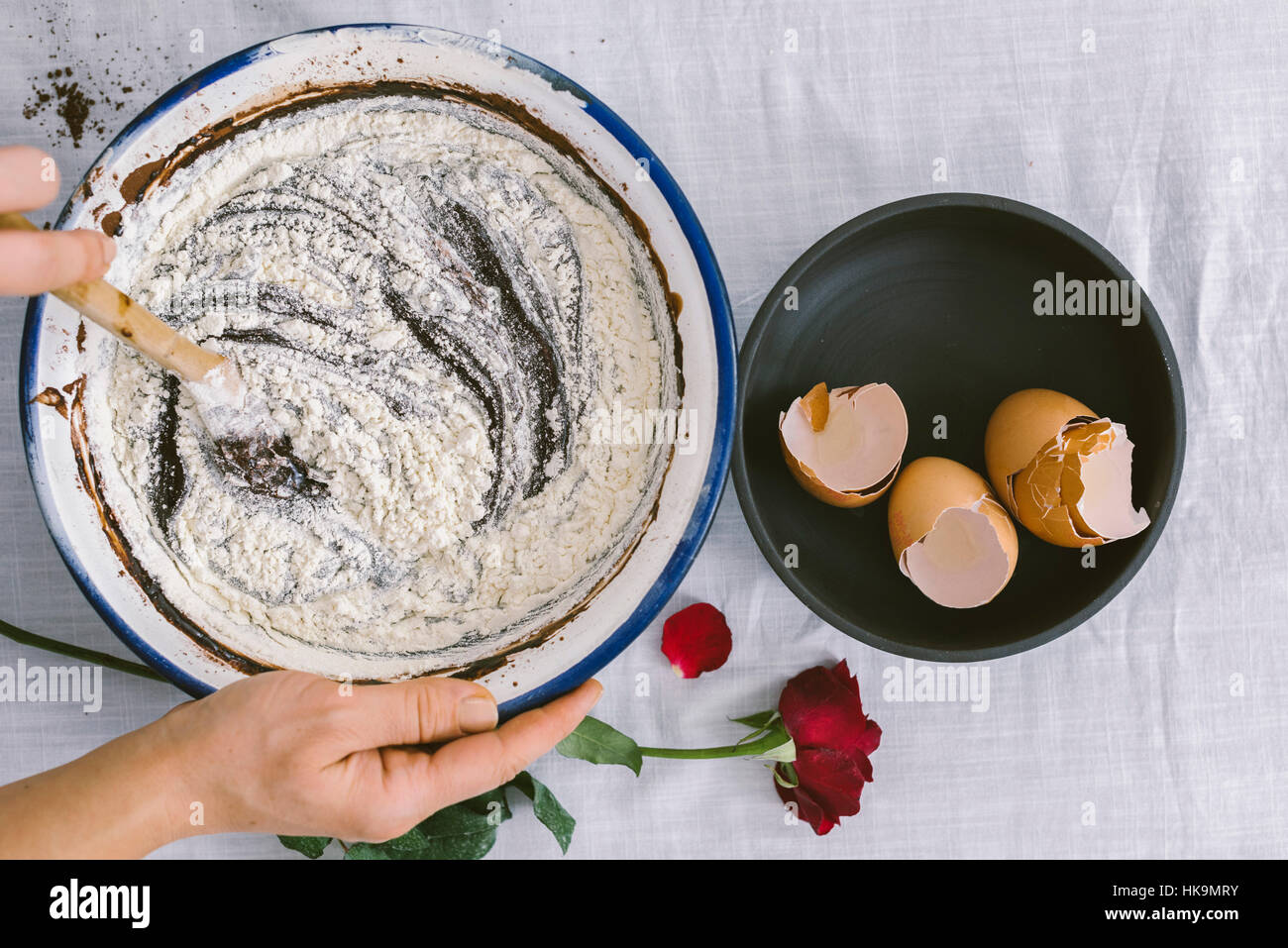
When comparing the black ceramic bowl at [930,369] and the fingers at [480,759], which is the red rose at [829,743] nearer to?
the black ceramic bowl at [930,369]

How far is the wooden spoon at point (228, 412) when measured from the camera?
57 centimetres

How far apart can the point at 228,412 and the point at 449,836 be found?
365mm

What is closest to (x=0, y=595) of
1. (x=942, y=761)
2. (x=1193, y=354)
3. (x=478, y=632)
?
(x=478, y=632)

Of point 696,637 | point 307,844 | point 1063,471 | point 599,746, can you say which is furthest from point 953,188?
point 307,844

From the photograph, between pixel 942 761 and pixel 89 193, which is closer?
pixel 89 193

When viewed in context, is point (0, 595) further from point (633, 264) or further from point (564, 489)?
point (633, 264)

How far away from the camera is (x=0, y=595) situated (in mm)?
732

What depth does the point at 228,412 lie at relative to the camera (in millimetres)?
650

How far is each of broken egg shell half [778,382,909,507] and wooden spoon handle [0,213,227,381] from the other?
409 mm

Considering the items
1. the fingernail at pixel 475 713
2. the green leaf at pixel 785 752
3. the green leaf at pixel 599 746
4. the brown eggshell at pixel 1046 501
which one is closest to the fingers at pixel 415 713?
the fingernail at pixel 475 713

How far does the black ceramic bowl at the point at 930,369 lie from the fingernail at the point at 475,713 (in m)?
0.25

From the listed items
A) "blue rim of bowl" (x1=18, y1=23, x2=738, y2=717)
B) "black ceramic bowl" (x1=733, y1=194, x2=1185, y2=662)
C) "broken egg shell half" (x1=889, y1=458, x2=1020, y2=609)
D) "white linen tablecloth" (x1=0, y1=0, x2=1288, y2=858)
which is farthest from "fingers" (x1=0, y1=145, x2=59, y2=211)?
"broken egg shell half" (x1=889, y1=458, x2=1020, y2=609)

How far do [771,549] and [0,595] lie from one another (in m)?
0.62

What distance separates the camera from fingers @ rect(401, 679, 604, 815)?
57 centimetres
